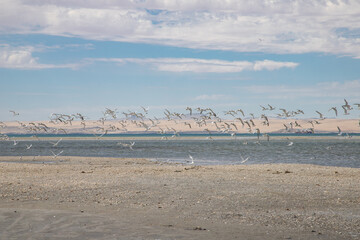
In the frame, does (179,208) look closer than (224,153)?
Yes

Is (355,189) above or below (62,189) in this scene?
below

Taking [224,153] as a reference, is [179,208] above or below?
above

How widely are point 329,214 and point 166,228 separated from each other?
6.32 m

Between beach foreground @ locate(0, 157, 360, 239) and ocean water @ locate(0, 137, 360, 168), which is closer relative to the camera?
beach foreground @ locate(0, 157, 360, 239)

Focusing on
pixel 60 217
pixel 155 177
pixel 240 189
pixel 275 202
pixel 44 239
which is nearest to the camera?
pixel 44 239

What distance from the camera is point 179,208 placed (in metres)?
18.8

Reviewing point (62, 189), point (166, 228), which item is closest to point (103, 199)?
point (62, 189)

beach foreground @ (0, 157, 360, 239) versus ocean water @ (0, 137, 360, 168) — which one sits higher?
beach foreground @ (0, 157, 360, 239)

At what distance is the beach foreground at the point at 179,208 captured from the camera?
1499cm

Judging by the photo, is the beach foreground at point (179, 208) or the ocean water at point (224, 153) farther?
the ocean water at point (224, 153)

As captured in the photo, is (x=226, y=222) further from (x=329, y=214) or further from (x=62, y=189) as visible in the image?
(x=62, y=189)

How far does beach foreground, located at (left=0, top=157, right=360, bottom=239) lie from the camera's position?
Result: 15.0 m

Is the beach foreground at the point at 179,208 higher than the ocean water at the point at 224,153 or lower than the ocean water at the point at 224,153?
higher

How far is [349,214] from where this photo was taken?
1767 cm
